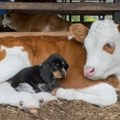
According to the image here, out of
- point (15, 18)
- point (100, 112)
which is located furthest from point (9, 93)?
point (15, 18)

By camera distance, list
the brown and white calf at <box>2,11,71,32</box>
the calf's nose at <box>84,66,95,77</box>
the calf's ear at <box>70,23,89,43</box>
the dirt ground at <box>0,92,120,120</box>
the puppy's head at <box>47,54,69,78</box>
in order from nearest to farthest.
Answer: the dirt ground at <box>0,92,120,120</box> → the calf's nose at <box>84,66,95,77</box> → the puppy's head at <box>47,54,69,78</box> → the calf's ear at <box>70,23,89,43</box> → the brown and white calf at <box>2,11,71,32</box>

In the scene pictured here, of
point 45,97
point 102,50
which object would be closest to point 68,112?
point 45,97

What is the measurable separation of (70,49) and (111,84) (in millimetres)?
665

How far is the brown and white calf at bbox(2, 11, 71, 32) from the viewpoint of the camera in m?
9.71

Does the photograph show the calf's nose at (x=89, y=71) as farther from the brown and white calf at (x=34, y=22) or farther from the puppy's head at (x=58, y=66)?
the brown and white calf at (x=34, y=22)

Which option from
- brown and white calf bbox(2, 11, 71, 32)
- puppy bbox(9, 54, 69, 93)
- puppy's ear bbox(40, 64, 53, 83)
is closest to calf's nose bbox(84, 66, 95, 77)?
puppy bbox(9, 54, 69, 93)

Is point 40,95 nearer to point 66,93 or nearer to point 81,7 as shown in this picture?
point 66,93

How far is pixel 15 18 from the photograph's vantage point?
11.3 m

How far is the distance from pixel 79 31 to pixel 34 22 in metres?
5.66

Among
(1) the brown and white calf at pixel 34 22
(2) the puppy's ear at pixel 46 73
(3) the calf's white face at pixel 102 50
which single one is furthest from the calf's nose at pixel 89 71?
(1) the brown and white calf at pixel 34 22

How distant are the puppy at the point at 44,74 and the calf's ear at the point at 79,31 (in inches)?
17.8

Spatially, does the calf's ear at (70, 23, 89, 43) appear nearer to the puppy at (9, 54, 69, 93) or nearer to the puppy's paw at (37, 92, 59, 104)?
the puppy at (9, 54, 69, 93)

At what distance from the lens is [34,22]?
10.3 meters

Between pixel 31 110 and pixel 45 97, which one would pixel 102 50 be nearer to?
pixel 45 97
